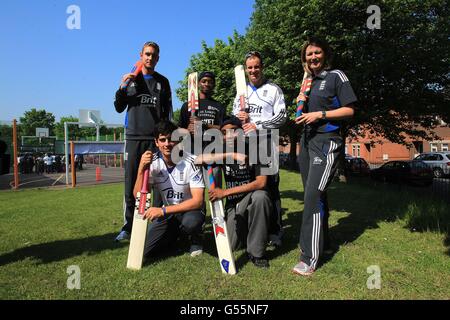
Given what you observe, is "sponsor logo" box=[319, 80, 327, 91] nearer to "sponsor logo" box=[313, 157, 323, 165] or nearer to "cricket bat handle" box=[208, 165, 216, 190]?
"sponsor logo" box=[313, 157, 323, 165]

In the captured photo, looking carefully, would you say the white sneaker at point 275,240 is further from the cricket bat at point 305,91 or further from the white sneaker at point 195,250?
the cricket bat at point 305,91

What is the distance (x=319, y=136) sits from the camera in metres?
3.61

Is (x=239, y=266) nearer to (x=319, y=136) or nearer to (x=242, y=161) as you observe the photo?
(x=242, y=161)

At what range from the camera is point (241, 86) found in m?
4.18

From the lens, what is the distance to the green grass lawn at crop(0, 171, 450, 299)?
9.78 feet

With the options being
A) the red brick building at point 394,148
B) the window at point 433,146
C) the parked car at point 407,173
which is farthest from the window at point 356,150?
the parked car at point 407,173

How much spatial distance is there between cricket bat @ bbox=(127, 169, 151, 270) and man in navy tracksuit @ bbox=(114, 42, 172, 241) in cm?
83

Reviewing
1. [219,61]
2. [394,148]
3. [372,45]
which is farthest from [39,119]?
[372,45]

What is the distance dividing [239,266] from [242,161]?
113cm

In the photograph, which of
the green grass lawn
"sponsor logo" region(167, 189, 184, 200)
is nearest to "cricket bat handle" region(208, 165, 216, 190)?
"sponsor logo" region(167, 189, 184, 200)

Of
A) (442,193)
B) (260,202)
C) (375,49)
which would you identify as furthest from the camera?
(375,49)
